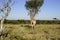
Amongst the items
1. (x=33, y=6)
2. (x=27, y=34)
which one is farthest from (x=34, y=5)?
(x=27, y=34)

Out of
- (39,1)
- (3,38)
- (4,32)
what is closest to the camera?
(3,38)

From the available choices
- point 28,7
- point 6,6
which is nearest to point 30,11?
point 28,7

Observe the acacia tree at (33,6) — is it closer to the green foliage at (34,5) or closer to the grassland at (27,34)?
the green foliage at (34,5)

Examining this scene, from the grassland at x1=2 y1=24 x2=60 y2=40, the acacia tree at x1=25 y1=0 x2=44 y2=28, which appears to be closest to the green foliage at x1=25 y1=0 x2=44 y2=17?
the acacia tree at x1=25 y1=0 x2=44 y2=28

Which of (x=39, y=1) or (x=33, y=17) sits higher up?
(x=39, y=1)

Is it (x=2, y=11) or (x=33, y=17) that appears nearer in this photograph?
(x=2, y=11)

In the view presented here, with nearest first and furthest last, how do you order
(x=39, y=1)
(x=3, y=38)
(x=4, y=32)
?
(x=3, y=38) < (x=4, y=32) < (x=39, y=1)

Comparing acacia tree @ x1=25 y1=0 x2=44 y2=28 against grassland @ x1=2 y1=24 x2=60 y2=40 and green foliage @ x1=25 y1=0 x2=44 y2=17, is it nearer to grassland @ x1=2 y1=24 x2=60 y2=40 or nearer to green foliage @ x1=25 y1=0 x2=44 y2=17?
green foliage @ x1=25 y1=0 x2=44 y2=17

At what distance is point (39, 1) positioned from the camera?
41.4 meters

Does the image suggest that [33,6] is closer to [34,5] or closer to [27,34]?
[34,5]

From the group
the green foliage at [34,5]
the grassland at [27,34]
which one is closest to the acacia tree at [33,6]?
the green foliage at [34,5]

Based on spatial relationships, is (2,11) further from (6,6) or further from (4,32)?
(4,32)

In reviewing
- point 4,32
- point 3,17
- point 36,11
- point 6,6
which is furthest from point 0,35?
point 36,11

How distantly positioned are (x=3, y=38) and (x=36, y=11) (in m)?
30.9
